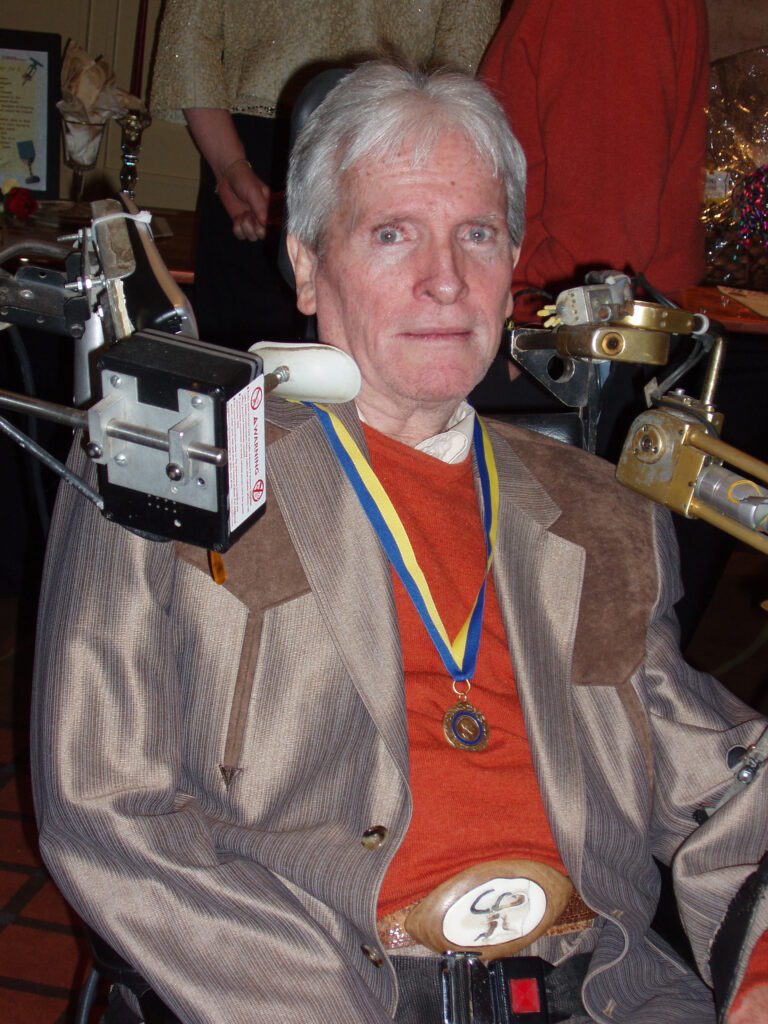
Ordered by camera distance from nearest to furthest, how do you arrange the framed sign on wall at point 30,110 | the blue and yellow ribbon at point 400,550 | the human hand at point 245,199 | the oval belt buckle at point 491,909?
the oval belt buckle at point 491,909 → the blue and yellow ribbon at point 400,550 → the human hand at point 245,199 → the framed sign on wall at point 30,110

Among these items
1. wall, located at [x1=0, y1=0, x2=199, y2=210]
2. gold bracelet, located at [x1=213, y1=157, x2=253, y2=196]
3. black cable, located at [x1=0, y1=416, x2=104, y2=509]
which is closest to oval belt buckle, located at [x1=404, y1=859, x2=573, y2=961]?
black cable, located at [x1=0, y1=416, x2=104, y2=509]

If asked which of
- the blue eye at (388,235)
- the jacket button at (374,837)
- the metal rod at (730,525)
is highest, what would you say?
the blue eye at (388,235)

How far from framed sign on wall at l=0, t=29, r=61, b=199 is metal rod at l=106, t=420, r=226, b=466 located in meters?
3.15

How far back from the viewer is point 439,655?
136 cm

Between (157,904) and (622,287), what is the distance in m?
0.77

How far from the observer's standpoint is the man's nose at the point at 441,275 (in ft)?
4.58

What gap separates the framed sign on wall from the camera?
368 centimetres

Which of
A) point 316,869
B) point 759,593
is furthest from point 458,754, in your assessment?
point 759,593

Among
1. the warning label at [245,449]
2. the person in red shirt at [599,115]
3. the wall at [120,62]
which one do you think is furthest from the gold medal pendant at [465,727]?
the wall at [120,62]

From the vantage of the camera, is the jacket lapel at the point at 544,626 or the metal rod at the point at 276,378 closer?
the metal rod at the point at 276,378

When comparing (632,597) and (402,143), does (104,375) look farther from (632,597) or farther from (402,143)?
(632,597)

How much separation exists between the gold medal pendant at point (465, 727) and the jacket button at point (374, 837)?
0.14 metres

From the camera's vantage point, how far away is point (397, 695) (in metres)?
1.27

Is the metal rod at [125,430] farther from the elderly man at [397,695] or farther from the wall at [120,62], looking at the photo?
the wall at [120,62]
